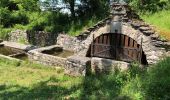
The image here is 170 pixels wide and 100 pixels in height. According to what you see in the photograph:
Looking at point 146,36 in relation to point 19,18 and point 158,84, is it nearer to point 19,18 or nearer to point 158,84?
point 158,84

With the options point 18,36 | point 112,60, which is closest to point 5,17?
point 18,36

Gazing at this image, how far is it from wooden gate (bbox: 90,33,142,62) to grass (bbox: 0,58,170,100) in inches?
32.2

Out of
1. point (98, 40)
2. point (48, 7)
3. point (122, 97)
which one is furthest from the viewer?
point (48, 7)

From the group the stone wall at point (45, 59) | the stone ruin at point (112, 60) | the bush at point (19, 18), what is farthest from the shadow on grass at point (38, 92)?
the bush at point (19, 18)

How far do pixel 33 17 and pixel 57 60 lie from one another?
7594mm

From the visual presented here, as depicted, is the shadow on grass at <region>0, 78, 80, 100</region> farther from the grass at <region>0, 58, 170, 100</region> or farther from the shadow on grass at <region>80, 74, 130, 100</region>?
the shadow on grass at <region>80, 74, 130, 100</region>

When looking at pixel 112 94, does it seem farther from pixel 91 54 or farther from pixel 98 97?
pixel 91 54

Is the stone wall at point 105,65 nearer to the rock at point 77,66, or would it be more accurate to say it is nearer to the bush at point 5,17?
the rock at point 77,66

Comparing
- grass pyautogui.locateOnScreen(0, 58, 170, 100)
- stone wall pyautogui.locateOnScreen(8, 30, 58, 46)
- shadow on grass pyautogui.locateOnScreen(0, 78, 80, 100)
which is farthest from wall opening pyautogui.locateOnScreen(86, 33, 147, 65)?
stone wall pyautogui.locateOnScreen(8, 30, 58, 46)

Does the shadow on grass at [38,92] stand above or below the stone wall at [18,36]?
below

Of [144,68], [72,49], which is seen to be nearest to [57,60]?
[72,49]

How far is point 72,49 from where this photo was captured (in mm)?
20719

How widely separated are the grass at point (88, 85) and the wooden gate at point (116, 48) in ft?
2.69

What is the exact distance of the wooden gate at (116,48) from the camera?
1450cm
